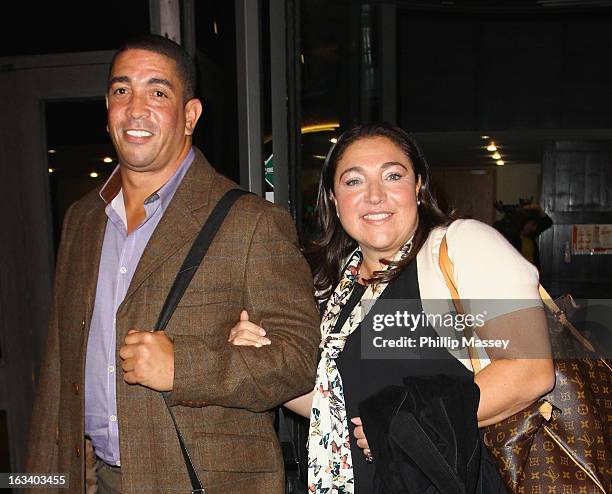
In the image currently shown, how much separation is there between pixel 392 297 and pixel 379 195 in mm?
328

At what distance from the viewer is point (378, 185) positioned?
6.48ft

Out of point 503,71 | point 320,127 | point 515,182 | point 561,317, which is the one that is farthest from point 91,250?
point 515,182

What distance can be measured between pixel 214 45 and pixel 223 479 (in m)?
2.27

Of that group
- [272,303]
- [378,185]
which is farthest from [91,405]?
[378,185]

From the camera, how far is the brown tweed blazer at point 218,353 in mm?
1657

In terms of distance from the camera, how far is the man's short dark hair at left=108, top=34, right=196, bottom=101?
192 cm

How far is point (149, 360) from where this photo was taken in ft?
5.25

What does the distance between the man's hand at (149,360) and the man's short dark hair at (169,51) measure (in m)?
0.82

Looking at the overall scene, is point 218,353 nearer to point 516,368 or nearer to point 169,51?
point 516,368

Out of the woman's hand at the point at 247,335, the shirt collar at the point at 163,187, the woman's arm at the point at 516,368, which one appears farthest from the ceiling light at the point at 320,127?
the woman's arm at the point at 516,368

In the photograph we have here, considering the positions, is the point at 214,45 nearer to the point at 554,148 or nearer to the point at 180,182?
the point at 180,182

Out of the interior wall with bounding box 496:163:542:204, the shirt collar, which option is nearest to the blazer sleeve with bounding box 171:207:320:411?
the shirt collar

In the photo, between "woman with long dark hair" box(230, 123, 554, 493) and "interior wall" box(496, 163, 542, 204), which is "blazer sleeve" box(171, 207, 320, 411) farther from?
"interior wall" box(496, 163, 542, 204)

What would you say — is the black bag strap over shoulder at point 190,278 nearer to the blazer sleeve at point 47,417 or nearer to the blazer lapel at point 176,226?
the blazer lapel at point 176,226
